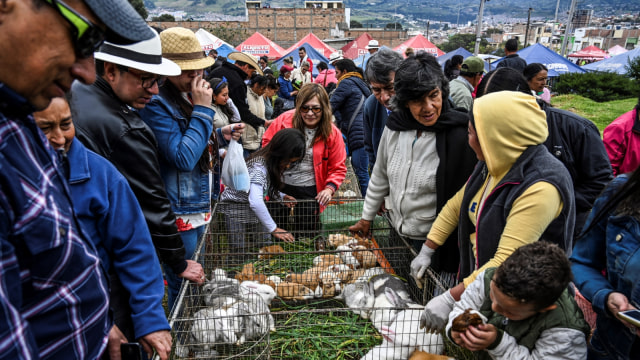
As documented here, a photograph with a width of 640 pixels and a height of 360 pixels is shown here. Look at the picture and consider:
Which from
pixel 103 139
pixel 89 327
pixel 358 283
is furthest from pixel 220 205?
pixel 89 327

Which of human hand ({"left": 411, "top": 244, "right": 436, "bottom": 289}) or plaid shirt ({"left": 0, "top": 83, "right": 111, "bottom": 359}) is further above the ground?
plaid shirt ({"left": 0, "top": 83, "right": 111, "bottom": 359})

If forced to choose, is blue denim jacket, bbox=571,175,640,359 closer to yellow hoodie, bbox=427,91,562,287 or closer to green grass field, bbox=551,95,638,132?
yellow hoodie, bbox=427,91,562,287

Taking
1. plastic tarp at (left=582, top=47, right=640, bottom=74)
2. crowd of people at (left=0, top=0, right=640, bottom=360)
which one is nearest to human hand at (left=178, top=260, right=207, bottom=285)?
crowd of people at (left=0, top=0, right=640, bottom=360)

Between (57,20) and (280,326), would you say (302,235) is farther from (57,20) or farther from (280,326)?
(57,20)

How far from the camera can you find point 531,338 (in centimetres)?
157

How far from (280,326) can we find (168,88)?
5.48 feet

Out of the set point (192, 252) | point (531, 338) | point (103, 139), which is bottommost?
point (192, 252)

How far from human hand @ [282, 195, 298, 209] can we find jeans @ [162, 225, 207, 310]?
0.85m

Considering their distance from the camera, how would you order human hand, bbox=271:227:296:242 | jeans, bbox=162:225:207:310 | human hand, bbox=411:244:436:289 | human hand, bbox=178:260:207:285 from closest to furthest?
human hand, bbox=178:260:207:285
human hand, bbox=411:244:436:289
jeans, bbox=162:225:207:310
human hand, bbox=271:227:296:242

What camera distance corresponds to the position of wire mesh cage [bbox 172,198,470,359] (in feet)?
6.81

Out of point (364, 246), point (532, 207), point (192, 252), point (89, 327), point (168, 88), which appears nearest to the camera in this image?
point (89, 327)

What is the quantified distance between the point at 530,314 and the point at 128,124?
194 cm

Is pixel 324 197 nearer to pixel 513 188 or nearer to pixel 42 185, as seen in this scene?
pixel 513 188

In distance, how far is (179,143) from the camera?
2416 mm
